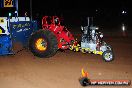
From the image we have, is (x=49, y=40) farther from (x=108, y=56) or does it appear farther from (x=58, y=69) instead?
(x=108, y=56)

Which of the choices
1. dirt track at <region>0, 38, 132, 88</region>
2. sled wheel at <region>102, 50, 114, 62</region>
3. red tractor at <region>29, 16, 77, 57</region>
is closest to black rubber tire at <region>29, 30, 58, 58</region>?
red tractor at <region>29, 16, 77, 57</region>

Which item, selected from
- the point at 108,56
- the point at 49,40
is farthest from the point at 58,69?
the point at 108,56

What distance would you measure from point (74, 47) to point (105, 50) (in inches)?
46.7

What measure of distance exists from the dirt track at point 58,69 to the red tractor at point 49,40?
32cm

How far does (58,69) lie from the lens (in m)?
10.3

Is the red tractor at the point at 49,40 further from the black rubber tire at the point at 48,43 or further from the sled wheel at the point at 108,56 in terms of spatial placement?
the sled wheel at the point at 108,56

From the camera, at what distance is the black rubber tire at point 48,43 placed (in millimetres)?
11625

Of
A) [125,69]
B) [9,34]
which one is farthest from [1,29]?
[125,69]

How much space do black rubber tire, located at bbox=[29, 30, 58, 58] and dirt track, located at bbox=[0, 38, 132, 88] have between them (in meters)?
0.22

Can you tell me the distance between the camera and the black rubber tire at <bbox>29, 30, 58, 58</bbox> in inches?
458

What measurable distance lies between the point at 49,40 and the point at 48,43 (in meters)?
0.14

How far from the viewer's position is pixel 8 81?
29.0 ft

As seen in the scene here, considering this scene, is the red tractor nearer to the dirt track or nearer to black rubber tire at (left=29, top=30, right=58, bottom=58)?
black rubber tire at (left=29, top=30, right=58, bottom=58)

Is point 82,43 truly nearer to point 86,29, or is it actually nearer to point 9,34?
point 86,29
